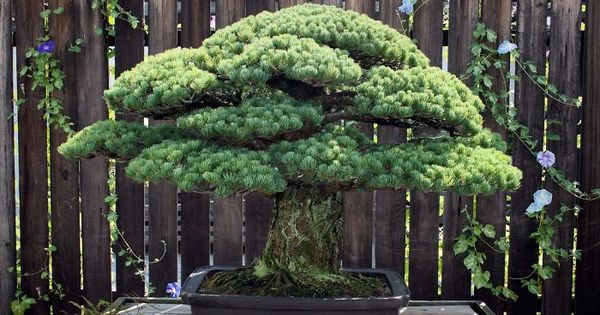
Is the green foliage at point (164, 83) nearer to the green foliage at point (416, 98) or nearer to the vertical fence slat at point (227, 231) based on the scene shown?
the green foliage at point (416, 98)

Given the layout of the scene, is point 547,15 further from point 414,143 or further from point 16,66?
point 16,66

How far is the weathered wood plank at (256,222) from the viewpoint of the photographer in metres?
2.88

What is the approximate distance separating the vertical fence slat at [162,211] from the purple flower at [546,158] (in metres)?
1.40

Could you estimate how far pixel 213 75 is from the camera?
177cm

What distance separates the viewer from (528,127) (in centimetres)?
285

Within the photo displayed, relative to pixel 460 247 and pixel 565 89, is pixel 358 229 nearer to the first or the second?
pixel 460 247

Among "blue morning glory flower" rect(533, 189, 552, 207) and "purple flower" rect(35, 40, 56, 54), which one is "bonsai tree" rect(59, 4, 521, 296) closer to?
"blue morning glory flower" rect(533, 189, 552, 207)

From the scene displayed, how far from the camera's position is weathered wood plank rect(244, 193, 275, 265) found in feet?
9.45

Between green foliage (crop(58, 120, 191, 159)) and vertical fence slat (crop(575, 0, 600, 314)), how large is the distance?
168cm

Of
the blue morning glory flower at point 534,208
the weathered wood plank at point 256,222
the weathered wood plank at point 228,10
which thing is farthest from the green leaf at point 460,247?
the weathered wood plank at point 228,10

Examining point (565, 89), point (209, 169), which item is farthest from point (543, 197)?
point (209, 169)

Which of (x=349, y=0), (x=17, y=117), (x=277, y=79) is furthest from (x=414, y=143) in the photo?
(x=17, y=117)

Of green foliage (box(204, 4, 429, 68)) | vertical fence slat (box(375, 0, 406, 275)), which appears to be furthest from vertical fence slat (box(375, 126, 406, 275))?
green foliage (box(204, 4, 429, 68))

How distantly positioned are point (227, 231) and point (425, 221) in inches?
30.6
